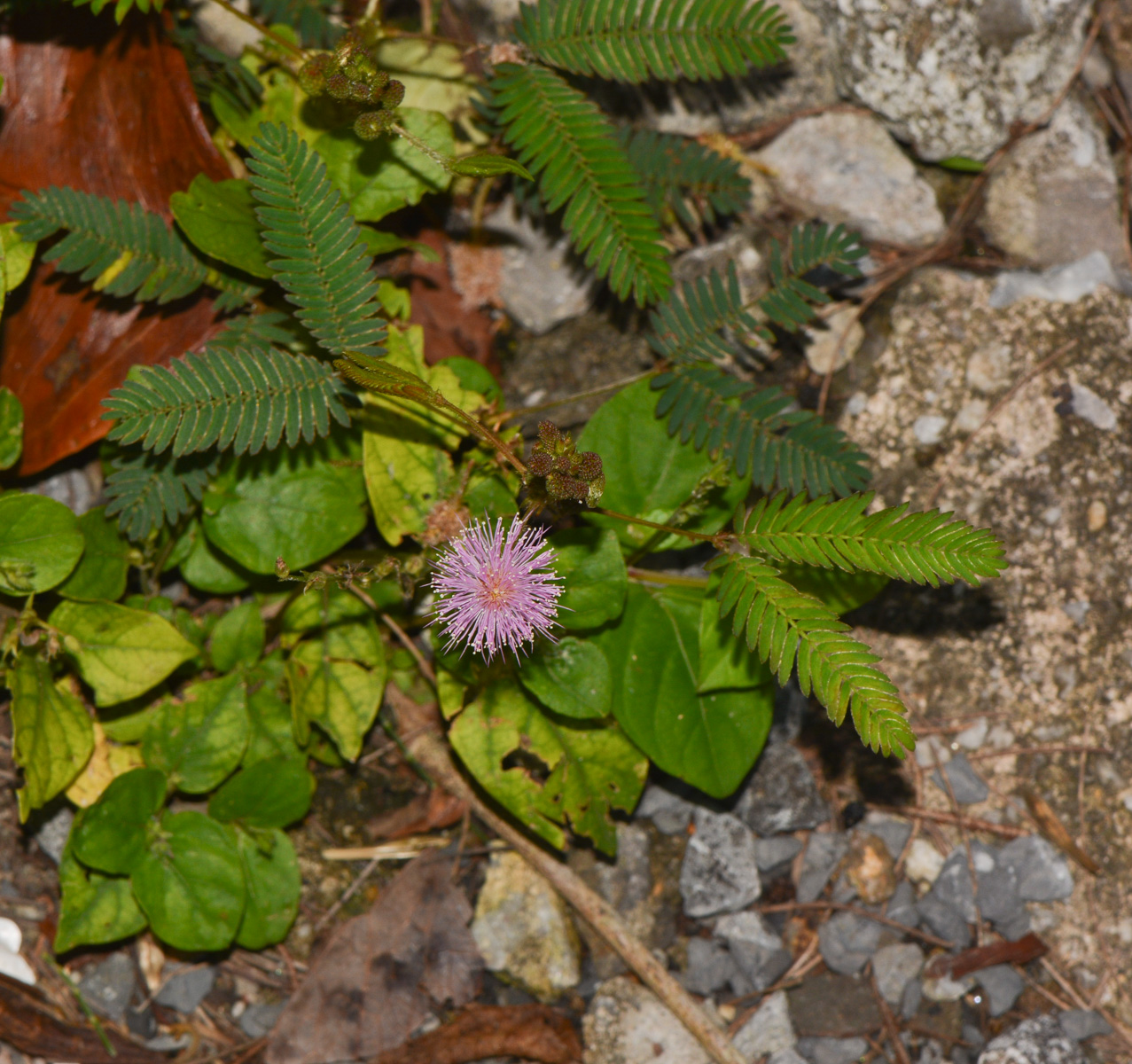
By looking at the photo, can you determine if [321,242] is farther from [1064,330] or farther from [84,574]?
[1064,330]

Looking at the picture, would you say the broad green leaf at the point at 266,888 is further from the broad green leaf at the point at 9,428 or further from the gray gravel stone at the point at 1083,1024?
the gray gravel stone at the point at 1083,1024

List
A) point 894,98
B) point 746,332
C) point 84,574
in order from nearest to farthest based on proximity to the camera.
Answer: point 84,574 < point 746,332 < point 894,98

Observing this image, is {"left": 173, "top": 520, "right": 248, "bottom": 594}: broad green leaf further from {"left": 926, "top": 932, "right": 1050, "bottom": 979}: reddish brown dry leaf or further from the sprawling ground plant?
{"left": 926, "top": 932, "right": 1050, "bottom": 979}: reddish brown dry leaf

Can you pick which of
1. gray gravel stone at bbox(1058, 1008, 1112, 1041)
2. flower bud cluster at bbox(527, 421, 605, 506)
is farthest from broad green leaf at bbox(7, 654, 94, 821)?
gray gravel stone at bbox(1058, 1008, 1112, 1041)

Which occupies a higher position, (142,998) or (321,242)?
(321,242)

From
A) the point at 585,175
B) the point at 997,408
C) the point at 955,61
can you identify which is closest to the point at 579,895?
the point at 997,408

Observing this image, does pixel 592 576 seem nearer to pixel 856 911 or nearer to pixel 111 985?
pixel 856 911

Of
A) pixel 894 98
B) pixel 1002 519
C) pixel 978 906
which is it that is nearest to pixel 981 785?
pixel 978 906
